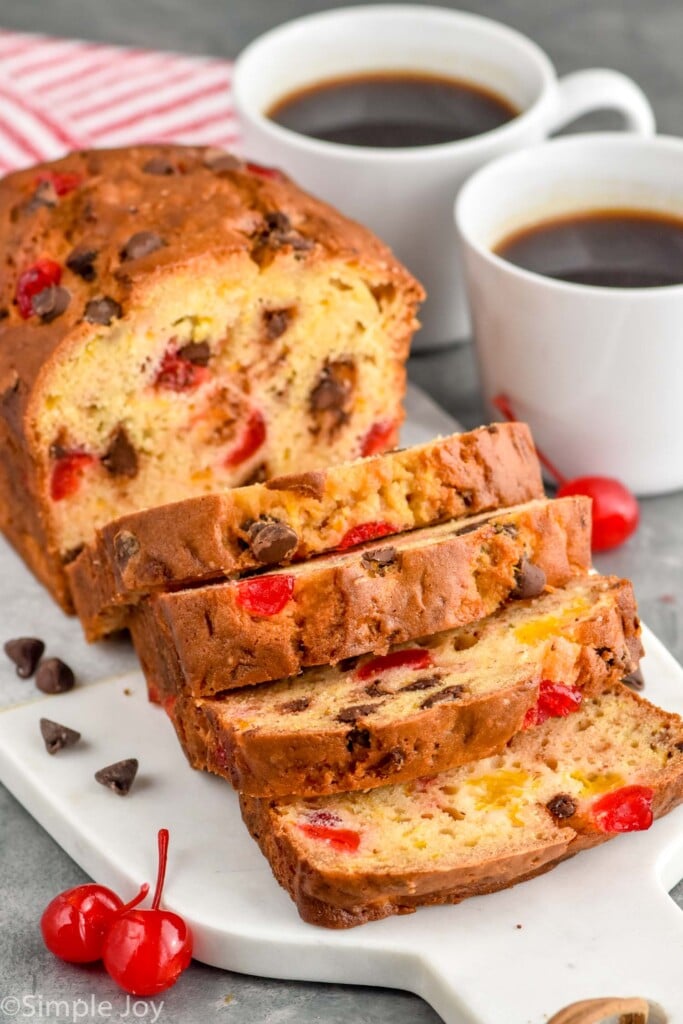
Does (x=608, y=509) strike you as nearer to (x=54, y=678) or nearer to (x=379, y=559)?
(x=379, y=559)

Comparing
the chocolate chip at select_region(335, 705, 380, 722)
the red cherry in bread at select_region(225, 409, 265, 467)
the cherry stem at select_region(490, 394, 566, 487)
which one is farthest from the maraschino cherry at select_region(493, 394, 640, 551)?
the chocolate chip at select_region(335, 705, 380, 722)

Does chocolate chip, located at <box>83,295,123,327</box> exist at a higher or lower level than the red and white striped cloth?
higher

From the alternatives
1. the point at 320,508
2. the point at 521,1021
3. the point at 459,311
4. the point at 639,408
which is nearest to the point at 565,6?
the point at 459,311

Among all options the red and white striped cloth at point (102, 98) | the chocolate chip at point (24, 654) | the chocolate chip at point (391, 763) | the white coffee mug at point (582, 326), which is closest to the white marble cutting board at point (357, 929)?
the chocolate chip at point (24, 654)

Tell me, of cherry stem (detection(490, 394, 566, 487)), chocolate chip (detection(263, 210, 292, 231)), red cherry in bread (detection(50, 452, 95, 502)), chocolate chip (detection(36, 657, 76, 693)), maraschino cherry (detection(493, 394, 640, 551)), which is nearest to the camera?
chocolate chip (detection(36, 657, 76, 693))

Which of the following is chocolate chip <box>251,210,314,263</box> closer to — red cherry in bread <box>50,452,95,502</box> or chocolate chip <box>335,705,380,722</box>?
red cherry in bread <box>50,452,95,502</box>

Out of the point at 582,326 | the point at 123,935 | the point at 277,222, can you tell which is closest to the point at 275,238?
the point at 277,222
